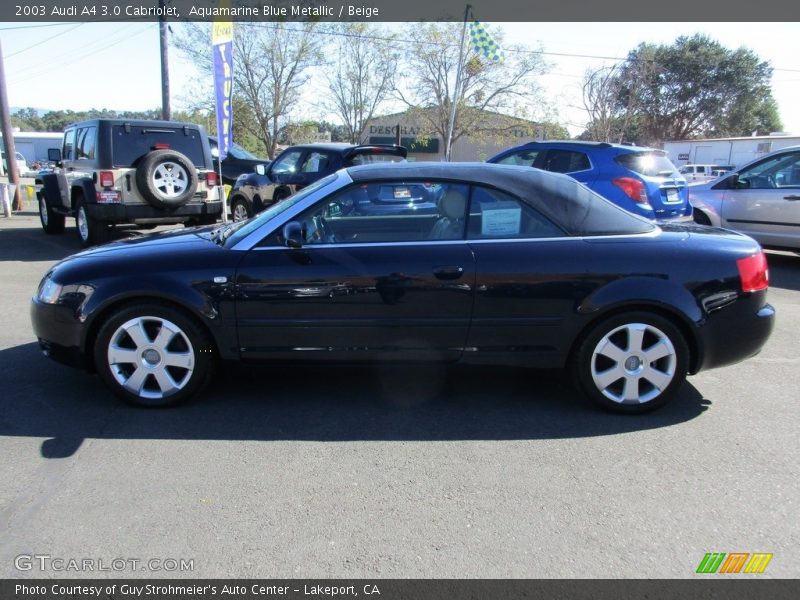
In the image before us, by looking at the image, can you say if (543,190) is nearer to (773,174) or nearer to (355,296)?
(355,296)

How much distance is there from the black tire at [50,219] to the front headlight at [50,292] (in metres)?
8.20

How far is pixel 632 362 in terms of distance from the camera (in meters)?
3.62

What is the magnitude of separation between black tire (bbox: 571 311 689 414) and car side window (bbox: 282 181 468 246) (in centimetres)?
109

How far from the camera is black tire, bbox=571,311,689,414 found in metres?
3.58

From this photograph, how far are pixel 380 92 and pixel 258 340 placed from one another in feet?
92.5

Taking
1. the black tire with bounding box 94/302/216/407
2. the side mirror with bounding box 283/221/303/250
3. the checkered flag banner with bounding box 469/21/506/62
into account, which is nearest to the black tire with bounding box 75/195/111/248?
the black tire with bounding box 94/302/216/407

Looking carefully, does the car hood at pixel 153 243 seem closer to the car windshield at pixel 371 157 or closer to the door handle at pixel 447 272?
the door handle at pixel 447 272

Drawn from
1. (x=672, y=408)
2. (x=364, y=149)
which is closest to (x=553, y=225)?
(x=672, y=408)

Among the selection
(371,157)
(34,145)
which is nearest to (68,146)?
(371,157)

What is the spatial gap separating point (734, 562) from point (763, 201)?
300 inches

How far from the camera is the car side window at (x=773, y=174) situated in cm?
823

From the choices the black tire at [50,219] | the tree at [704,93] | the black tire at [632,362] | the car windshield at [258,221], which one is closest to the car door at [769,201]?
the black tire at [632,362]

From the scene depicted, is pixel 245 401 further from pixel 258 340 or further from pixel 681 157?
pixel 681 157

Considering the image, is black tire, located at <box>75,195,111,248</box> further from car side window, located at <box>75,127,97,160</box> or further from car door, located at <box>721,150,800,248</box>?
car door, located at <box>721,150,800,248</box>
